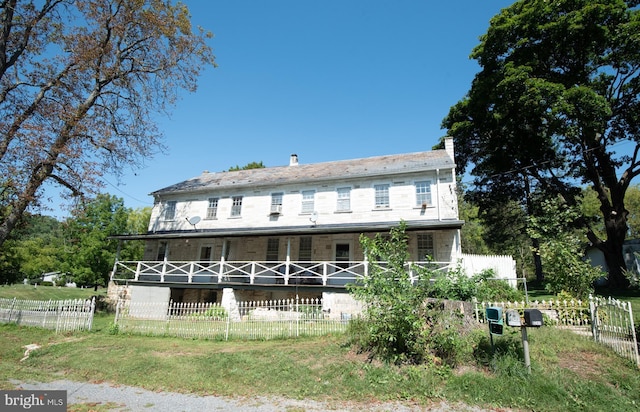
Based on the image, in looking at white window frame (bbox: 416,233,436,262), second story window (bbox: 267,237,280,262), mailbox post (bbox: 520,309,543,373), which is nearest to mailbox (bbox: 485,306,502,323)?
mailbox post (bbox: 520,309,543,373)

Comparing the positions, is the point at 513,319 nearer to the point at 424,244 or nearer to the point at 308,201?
the point at 424,244

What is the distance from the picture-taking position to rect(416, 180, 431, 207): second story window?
16766 millimetres

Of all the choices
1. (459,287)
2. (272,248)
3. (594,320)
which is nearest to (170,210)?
(272,248)

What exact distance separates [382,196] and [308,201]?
4253mm

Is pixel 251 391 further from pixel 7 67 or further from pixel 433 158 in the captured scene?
pixel 7 67

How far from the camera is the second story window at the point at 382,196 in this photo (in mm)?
17484

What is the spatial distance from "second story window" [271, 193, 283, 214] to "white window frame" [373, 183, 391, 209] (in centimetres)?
566

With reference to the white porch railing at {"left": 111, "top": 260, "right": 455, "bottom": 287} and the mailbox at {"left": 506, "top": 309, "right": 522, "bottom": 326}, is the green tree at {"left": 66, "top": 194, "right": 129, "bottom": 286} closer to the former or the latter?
the white porch railing at {"left": 111, "top": 260, "right": 455, "bottom": 287}

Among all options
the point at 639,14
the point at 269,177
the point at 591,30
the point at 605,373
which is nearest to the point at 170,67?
the point at 269,177

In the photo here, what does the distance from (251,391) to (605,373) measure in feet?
22.1

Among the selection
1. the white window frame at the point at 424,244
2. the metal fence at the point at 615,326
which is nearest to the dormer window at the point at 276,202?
the white window frame at the point at 424,244

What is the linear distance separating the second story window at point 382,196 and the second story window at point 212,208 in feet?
33.4

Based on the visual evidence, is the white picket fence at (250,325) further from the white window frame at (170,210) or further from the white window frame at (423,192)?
the white window frame at (170,210)

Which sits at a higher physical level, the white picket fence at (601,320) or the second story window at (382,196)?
the second story window at (382,196)
